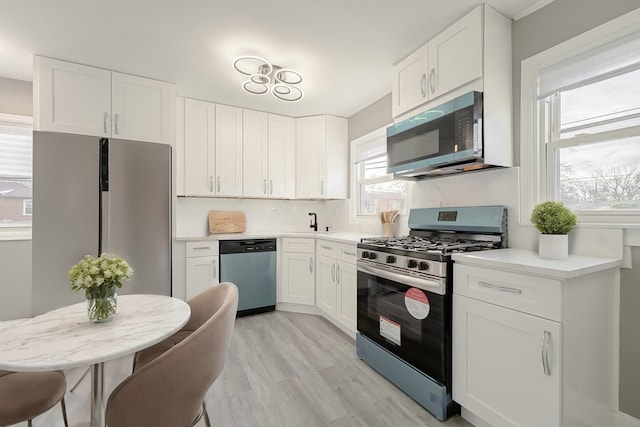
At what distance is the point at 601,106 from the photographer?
5.25 feet

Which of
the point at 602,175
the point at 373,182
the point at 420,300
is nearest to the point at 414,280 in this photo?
the point at 420,300

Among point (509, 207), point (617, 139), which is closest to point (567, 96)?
point (617, 139)

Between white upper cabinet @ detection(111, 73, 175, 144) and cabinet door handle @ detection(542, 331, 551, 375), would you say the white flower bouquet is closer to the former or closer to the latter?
cabinet door handle @ detection(542, 331, 551, 375)

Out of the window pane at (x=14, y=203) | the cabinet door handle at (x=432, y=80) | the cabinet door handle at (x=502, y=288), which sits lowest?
the cabinet door handle at (x=502, y=288)

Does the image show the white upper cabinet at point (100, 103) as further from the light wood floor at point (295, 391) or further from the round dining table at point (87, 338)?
the light wood floor at point (295, 391)

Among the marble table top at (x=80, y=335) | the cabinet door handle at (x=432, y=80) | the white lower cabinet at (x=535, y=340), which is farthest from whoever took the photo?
the cabinet door handle at (x=432, y=80)

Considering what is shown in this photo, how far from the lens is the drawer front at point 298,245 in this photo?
3.43 m

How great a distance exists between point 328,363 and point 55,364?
1.81 m

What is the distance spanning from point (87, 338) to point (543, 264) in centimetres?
192

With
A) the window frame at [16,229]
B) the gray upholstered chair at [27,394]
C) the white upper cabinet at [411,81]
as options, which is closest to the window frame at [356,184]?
the white upper cabinet at [411,81]

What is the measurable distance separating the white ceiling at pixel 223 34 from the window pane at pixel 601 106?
625 millimetres

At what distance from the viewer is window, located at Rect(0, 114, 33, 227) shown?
2850 millimetres

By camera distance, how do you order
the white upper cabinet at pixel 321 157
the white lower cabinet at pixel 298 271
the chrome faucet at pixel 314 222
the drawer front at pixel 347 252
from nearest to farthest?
the drawer front at pixel 347 252 → the white lower cabinet at pixel 298 271 → the white upper cabinet at pixel 321 157 → the chrome faucet at pixel 314 222

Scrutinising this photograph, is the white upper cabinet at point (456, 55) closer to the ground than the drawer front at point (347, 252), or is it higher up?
higher up
